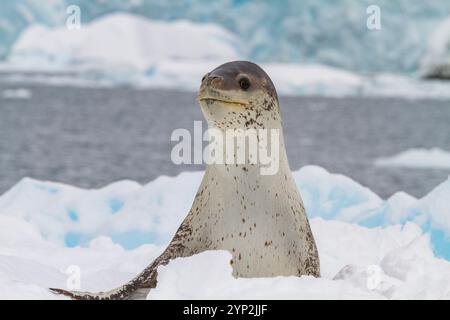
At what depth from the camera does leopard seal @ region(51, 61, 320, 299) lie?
3859 millimetres

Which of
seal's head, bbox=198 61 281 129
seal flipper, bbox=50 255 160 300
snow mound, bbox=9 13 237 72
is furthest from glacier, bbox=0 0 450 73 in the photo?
seal flipper, bbox=50 255 160 300

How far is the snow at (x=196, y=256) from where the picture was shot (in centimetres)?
353

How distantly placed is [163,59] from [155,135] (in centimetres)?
2032

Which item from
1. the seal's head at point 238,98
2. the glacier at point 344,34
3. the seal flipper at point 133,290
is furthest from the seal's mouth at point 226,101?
the glacier at point 344,34

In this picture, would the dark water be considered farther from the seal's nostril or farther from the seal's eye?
the seal's nostril

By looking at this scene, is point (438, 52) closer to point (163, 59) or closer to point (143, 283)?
point (163, 59)

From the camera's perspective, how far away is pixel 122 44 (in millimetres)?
51188

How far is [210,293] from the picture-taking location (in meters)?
3.40

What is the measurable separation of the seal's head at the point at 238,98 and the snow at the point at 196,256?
64 cm

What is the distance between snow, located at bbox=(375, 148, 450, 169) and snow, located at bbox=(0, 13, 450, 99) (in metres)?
15.4

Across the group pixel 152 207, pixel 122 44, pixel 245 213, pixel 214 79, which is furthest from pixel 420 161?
pixel 122 44
